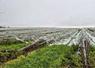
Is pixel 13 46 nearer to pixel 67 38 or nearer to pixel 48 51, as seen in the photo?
pixel 48 51

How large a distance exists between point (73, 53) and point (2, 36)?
4195 millimetres

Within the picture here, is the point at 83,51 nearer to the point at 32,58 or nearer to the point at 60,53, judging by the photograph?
the point at 60,53

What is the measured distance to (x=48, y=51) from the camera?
404 inches

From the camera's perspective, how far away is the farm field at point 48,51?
9008 mm

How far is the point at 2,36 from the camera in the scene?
515 inches

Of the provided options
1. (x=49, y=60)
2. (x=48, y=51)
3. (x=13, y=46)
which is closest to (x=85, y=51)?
(x=48, y=51)

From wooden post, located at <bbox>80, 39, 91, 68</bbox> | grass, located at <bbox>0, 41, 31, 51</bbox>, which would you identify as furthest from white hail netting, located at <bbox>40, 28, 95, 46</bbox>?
grass, located at <bbox>0, 41, 31, 51</bbox>

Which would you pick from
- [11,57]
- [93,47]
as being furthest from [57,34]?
[11,57]

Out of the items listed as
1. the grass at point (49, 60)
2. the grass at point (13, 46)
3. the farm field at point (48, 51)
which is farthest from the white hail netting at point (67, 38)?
the grass at point (49, 60)

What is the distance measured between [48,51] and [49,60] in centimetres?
104

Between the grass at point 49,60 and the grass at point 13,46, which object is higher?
the grass at point 13,46

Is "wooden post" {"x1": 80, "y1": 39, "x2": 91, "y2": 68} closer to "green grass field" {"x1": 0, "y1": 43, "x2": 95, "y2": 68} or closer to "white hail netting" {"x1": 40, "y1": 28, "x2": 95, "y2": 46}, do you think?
"green grass field" {"x1": 0, "y1": 43, "x2": 95, "y2": 68}

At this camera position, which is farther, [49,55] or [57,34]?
[57,34]

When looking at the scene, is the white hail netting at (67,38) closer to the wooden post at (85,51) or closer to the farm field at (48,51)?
the farm field at (48,51)
